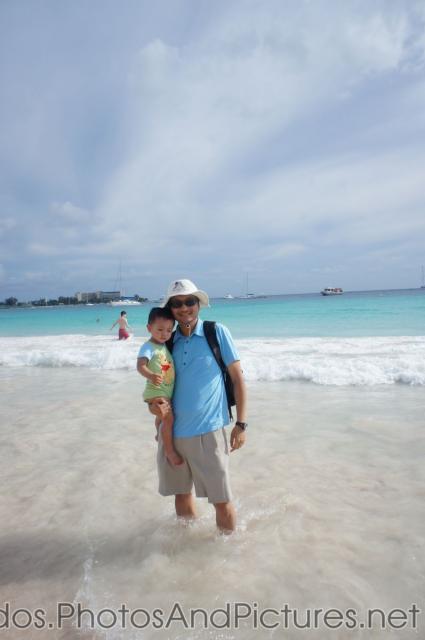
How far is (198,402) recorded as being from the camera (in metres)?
3.16

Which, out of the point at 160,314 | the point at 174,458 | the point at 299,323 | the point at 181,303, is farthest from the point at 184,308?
the point at 299,323

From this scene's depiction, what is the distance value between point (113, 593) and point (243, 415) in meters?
1.74

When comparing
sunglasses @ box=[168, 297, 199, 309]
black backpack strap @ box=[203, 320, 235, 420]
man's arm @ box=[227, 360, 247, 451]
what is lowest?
man's arm @ box=[227, 360, 247, 451]

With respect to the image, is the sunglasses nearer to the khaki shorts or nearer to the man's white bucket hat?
the man's white bucket hat

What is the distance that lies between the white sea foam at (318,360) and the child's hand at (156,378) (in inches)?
295

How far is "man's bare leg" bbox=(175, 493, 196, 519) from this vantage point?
11.8 ft

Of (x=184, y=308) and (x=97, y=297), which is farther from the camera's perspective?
(x=97, y=297)

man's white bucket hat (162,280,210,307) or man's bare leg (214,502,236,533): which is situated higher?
man's white bucket hat (162,280,210,307)

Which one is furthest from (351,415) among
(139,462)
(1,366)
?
(1,366)

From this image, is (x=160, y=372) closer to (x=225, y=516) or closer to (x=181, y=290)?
(x=181, y=290)

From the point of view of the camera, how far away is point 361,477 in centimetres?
471

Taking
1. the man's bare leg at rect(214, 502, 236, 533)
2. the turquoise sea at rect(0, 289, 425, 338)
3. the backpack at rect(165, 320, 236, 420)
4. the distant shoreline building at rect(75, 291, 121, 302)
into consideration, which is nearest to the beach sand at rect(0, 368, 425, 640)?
the man's bare leg at rect(214, 502, 236, 533)

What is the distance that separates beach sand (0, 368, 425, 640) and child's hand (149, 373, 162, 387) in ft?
5.29

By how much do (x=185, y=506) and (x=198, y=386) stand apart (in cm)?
135
